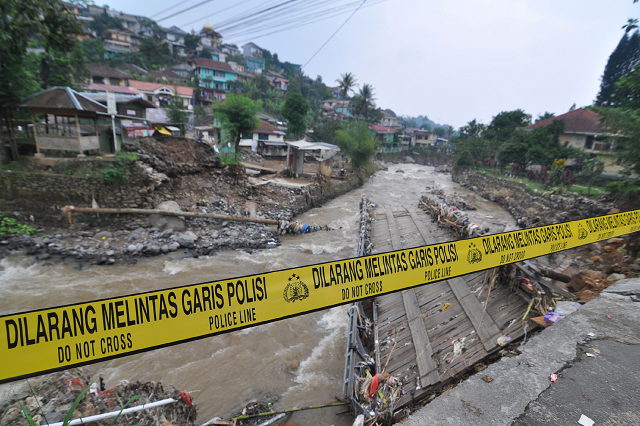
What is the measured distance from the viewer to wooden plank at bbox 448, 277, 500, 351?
4.20 metres

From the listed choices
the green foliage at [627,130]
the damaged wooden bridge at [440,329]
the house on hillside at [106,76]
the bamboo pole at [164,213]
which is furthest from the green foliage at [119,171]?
Result: the house on hillside at [106,76]

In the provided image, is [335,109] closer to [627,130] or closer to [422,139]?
[422,139]

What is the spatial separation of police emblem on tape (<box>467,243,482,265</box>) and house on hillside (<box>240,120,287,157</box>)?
30.0m

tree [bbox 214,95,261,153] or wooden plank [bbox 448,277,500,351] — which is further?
tree [bbox 214,95,261,153]

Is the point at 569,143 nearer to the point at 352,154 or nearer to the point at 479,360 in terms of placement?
the point at 352,154

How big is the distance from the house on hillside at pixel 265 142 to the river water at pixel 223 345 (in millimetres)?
22448

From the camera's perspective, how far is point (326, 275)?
9.43 ft

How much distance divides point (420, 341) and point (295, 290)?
10.2 ft

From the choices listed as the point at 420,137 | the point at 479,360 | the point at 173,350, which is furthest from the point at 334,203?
the point at 420,137

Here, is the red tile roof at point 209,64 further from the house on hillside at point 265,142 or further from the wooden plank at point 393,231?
the wooden plank at point 393,231

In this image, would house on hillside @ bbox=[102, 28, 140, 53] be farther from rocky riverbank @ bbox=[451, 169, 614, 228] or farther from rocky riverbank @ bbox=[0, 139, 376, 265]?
rocky riverbank @ bbox=[451, 169, 614, 228]

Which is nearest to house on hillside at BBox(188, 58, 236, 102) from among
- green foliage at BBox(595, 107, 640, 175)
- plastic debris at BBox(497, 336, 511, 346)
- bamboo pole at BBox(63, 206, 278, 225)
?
bamboo pole at BBox(63, 206, 278, 225)

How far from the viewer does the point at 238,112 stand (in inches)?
829

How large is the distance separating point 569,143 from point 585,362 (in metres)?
32.4
